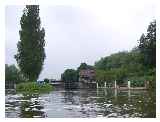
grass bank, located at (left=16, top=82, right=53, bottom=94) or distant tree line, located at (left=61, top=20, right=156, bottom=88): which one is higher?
distant tree line, located at (left=61, top=20, right=156, bottom=88)

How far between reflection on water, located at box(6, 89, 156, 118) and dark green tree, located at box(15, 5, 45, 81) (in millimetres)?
208

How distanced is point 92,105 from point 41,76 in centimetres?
47

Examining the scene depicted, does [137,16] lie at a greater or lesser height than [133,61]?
greater

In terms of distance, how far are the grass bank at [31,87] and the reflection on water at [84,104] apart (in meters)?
0.04

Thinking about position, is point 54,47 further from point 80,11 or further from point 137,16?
point 137,16

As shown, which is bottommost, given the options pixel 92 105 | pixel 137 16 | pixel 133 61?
pixel 92 105

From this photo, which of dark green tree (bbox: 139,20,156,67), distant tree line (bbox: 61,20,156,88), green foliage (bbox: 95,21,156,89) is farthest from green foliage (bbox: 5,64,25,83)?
dark green tree (bbox: 139,20,156,67)

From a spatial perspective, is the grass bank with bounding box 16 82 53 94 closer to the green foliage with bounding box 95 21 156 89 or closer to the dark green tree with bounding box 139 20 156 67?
the green foliage with bounding box 95 21 156 89

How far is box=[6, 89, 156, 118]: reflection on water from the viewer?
4.65 meters

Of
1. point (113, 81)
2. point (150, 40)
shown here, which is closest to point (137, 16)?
point (150, 40)

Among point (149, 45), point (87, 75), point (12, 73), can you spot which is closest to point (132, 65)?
point (149, 45)

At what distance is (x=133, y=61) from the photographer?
185 inches

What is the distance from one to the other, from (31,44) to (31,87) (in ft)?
1.13

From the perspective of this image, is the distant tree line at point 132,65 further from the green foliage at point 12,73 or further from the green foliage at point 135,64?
the green foliage at point 12,73
